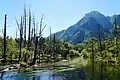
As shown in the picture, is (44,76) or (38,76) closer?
(38,76)

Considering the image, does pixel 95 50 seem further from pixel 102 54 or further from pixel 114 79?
pixel 114 79

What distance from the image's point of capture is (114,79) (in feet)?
86.0

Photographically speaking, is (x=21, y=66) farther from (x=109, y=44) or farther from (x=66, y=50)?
(x=66, y=50)

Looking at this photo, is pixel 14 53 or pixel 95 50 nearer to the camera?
pixel 14 53

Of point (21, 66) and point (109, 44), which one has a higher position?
point (109, 44)

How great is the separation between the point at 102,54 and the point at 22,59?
80.6ft

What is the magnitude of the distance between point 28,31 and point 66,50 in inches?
1318

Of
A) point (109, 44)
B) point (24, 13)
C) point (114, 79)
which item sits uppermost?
point (24, 13)

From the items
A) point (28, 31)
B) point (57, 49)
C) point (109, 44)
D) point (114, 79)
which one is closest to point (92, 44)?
point (109, 44)

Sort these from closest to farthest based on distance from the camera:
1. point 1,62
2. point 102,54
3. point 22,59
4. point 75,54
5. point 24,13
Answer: point 1,62, point 22,59, point 24,13, point 102,54, point 75,54

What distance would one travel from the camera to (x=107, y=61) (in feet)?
185

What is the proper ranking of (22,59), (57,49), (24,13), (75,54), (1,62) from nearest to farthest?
(1,62), (22,59), (24,13), (57,49), (75,54)

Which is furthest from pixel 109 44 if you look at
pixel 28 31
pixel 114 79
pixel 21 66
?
pixel 114 79

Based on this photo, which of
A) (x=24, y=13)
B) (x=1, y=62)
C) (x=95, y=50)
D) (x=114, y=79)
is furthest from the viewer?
(x=95, y=50)
